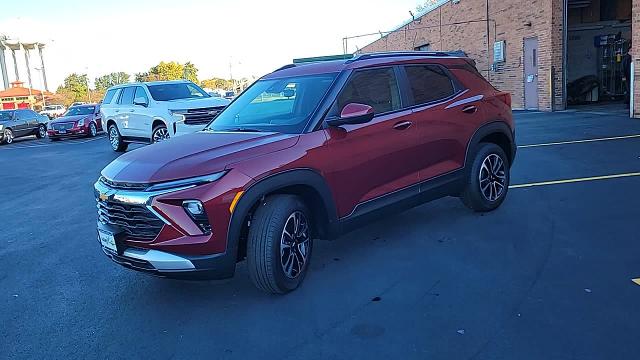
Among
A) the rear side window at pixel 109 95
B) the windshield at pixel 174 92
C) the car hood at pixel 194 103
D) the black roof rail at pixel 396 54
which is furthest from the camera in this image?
the rear side window at pixel 109 95

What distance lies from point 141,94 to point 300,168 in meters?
11.9

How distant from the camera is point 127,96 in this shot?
1555 cm

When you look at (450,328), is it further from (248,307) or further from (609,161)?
(609,161)

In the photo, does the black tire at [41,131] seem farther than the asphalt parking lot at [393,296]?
Yes

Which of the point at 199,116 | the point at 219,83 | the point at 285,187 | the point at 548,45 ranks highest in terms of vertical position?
the point at 219,83

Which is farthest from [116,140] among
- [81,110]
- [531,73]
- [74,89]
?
[74,89]

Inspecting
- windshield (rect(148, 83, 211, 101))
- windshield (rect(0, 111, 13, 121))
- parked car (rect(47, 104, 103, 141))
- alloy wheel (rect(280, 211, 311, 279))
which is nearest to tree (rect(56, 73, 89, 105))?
windshield (rect(0, 111, 13, 121))

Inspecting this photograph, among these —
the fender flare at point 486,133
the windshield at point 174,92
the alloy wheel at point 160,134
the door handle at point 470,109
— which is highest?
the windshield at point 174,92

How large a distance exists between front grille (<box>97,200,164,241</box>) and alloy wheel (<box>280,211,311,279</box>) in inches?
37.7

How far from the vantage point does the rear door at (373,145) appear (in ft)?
15.0

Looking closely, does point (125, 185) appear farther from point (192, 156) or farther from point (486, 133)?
point (486, 133)

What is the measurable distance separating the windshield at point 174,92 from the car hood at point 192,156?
1028 cm

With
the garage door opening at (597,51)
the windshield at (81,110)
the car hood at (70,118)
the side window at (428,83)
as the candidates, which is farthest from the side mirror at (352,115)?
the windshield at (81,110)

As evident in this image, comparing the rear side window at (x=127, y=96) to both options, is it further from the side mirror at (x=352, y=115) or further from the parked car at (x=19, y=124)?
the parked car at (x=19, y=124)
